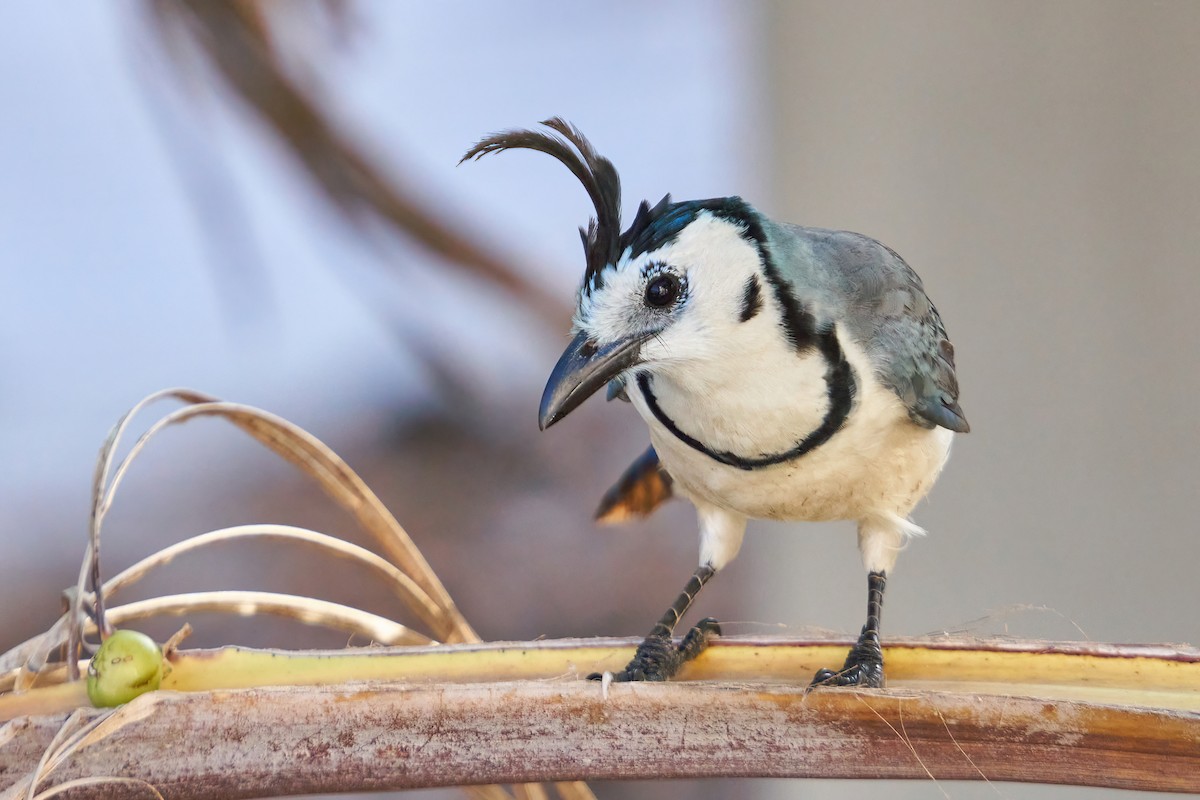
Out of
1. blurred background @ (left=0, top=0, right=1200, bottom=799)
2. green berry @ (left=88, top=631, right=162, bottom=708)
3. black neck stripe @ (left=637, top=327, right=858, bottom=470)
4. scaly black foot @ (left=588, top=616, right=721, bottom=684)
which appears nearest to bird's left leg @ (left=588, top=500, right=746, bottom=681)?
scaly black foot @ (left=588, top=616, right=721, bottom=684)

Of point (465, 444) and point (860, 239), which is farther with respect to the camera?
point (465, 444)

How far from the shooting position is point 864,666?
1.84 feet

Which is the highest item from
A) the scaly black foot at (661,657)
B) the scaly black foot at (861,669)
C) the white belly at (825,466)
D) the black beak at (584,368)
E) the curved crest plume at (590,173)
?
the curved crest plume at (590,173)

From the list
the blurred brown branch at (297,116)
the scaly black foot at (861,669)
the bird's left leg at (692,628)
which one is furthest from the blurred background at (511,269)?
the scaly black foot at (861,669)

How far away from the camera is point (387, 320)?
3.89 ft

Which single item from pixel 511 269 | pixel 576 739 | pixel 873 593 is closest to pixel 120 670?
pixel 576 739

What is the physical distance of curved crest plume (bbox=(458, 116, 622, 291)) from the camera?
52 centimetres

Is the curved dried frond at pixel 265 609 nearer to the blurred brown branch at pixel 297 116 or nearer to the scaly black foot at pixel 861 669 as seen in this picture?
the scaly black foot at pixel 861 669

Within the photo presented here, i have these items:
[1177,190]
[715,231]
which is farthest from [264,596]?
[1177,190]

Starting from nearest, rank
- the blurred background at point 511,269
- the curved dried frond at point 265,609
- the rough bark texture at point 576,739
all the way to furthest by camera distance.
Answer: the rough bark texture at point 576,739
the curved dried frond at point 265,609
the blurred background at point 511,269

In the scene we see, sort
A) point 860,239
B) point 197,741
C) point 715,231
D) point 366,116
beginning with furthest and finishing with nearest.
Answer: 1. point 366,116
2. point 860,239
3. point 715,231
4. point 197,741

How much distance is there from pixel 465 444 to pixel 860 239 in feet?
2.22

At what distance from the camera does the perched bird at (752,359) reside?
0.54 metres

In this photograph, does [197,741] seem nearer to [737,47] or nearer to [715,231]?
[715,231]
